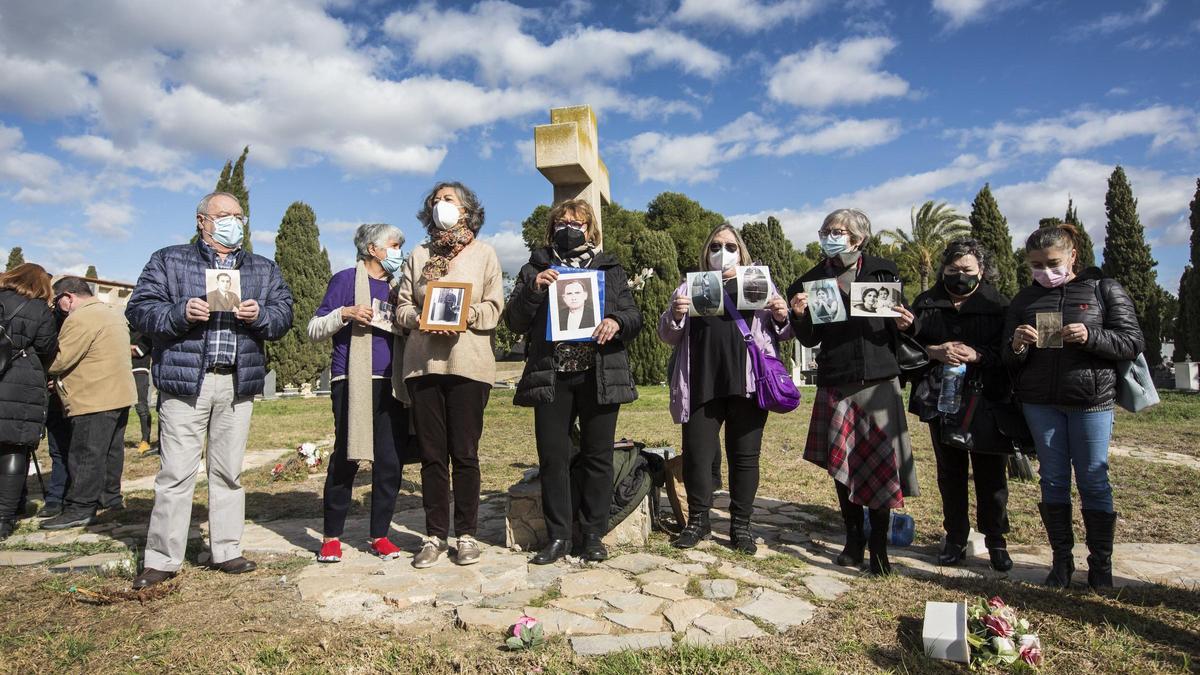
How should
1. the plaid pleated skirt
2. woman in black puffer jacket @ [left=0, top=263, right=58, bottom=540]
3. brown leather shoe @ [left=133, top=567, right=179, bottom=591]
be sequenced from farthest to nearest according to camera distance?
woman in black puffer jacket @ [left=0, top=263, right=58, bottom=540], the plaid pleated skirt, brown leather shoe @ [left=133, top=567, right=179, bottom=591]

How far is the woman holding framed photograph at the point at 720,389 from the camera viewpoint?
14.3 ft

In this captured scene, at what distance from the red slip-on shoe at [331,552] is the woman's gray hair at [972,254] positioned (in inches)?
159

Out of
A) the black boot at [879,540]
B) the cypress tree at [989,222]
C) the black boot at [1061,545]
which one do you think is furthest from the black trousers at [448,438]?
the cypress tree at [989,222]

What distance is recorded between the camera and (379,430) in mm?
4430

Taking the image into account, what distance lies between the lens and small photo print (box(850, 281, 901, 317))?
12.7ft

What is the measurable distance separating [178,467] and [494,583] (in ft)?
6.14

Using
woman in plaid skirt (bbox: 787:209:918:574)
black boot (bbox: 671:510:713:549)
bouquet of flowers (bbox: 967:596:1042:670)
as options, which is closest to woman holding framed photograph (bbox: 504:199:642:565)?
black boot (bbox: 671:510:713:549)

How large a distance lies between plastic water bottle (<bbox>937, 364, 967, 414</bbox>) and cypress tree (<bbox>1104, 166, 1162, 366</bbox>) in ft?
94.7

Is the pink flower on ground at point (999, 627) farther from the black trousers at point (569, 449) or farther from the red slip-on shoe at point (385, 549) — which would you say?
the red slip-on shoe at point (385, 549)

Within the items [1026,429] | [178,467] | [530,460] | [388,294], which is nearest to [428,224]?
[388,294]

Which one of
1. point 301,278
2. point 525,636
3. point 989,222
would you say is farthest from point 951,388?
point 989,222

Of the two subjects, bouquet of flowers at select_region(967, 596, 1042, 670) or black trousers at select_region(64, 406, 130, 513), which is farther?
black trousers at select_region(64, 406, 130, 513)

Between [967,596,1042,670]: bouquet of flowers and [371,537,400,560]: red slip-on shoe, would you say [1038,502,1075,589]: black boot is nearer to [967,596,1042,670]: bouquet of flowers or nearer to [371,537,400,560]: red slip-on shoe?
[967,596,1042,670]: bouquet of flowers

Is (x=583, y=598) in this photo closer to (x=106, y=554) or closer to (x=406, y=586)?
(x=406, y=586)
